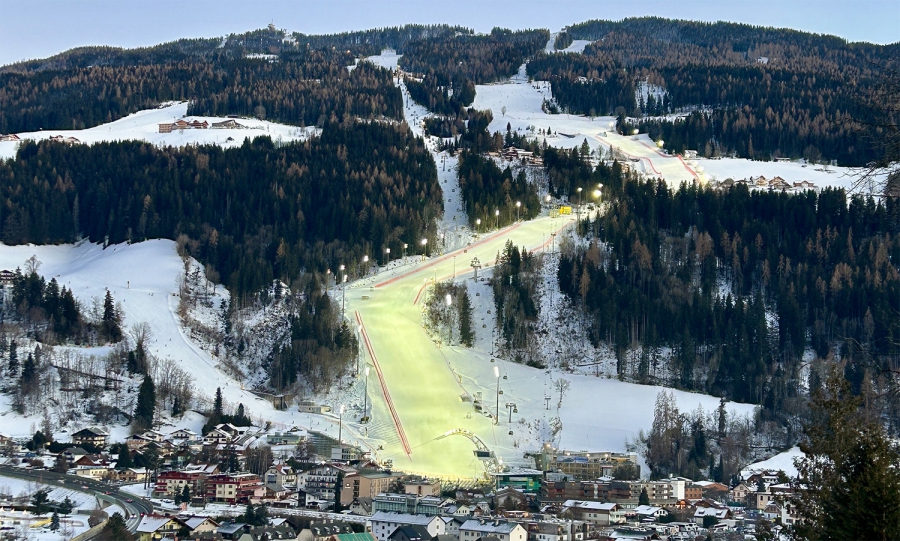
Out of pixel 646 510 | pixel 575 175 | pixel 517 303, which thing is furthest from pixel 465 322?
pixel 575 175

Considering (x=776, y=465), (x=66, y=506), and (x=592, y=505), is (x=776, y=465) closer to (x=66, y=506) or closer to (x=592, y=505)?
(x=592, y=505)

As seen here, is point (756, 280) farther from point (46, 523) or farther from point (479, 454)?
point (46, 523)

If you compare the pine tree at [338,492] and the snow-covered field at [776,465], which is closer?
the pine tree at [338,492]

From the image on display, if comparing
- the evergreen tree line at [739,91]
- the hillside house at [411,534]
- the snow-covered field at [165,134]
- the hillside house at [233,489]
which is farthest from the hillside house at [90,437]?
the evergreen tree line at [739,91]

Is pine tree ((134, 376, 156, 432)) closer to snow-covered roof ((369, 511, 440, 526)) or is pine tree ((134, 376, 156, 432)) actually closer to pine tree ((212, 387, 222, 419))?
pine tree ((212, 387, 222, 419))

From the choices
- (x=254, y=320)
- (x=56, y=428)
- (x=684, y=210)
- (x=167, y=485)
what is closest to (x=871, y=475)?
(x=167, y=485)

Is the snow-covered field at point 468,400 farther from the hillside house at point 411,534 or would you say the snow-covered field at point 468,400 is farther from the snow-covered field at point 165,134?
the snow-covered field at point 165,134
